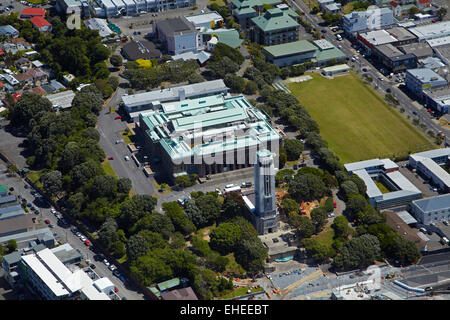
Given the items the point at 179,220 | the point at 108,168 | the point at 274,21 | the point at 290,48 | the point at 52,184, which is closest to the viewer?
the point at 179,220

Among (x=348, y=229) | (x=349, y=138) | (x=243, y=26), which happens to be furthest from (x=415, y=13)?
(x=348, y=229)

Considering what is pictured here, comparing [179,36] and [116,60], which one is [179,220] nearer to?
[116,60]

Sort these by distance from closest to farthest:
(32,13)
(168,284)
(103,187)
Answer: (168,284)
(103,187)
(32,13)

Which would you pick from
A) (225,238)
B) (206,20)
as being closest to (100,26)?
(206,20)

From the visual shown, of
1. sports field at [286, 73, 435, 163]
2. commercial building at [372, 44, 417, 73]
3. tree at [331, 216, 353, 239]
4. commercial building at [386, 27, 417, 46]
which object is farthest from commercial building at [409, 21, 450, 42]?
tree at [331, 216, 353, 239]

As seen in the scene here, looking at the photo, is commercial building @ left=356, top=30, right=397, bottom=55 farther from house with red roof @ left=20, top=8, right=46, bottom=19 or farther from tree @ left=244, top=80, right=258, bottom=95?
house with red roof @ left=20, top=8, right=46, bottom=19

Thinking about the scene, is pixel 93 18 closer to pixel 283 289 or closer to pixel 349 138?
pixel 349 138

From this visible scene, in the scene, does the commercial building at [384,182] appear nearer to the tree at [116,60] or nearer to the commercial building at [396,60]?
the commercial building at [396,60]
